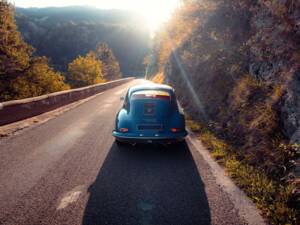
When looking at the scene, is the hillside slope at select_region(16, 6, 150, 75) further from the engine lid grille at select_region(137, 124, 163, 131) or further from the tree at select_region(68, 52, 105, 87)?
the engine lid grille at select_region(137, 124, 163, 131)

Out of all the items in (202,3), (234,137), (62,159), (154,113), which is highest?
(202,3)

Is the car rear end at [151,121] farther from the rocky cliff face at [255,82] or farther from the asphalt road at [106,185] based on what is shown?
the rocky cliff face at [255,82]

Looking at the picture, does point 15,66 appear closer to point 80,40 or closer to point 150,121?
point 150,121

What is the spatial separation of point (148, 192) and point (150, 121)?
239 centimetres

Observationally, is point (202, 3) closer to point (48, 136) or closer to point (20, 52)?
point (48, 136)

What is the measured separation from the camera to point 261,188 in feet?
13.3

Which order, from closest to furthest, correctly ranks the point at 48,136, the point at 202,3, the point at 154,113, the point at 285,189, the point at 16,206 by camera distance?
the point at 16,206, the point at 285,189, the point at 154,113, the point at 48,136, the point at 202,3

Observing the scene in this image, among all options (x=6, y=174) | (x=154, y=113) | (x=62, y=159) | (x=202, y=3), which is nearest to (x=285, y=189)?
(x=154, y=113)

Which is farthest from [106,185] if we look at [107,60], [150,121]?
[107,60]

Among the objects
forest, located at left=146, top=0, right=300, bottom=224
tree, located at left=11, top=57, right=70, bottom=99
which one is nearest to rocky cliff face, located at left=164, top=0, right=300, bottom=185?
forest, located at left=146, top=0, right=300, bottom=224

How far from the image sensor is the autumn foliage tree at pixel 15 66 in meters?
23.9

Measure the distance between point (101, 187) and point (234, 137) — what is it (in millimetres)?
3982

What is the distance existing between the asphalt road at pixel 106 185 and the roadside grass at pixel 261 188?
410 mm

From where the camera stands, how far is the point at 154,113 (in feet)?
20.8
